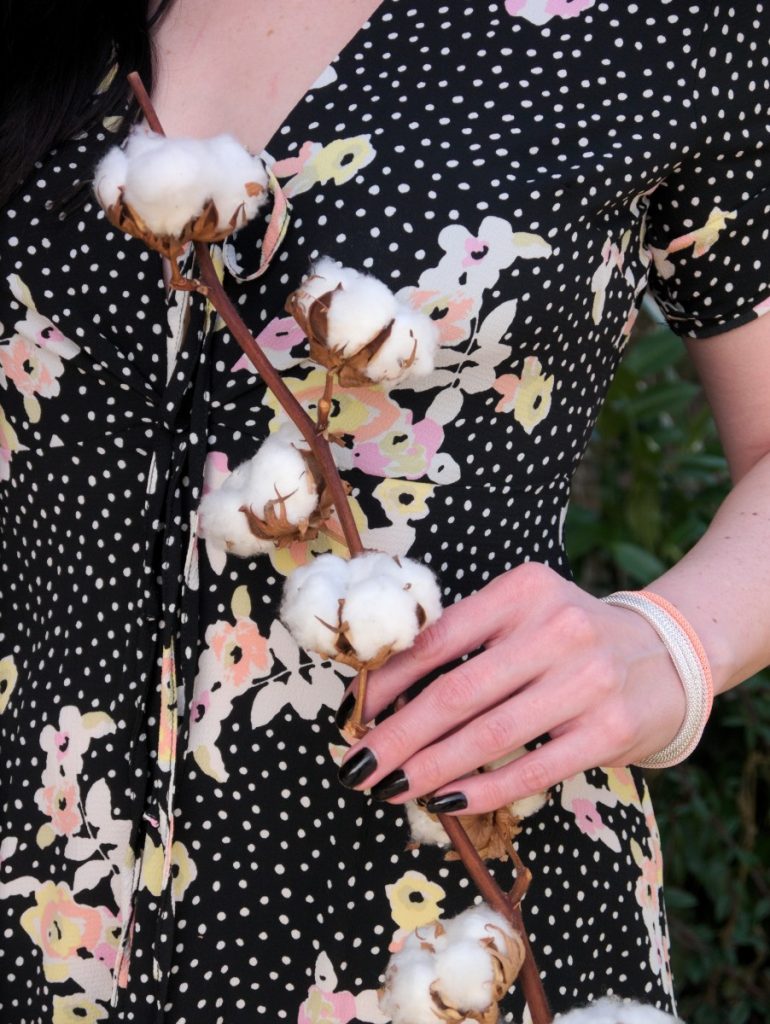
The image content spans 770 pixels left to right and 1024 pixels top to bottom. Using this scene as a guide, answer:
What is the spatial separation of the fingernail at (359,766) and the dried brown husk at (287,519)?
13 cm

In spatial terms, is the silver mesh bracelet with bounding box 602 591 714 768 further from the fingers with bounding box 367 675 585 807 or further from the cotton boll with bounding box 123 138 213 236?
the cotton boll with bounding box 123 138 213 236

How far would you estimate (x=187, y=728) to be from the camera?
78 cm

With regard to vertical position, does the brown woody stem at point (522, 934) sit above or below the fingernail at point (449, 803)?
above

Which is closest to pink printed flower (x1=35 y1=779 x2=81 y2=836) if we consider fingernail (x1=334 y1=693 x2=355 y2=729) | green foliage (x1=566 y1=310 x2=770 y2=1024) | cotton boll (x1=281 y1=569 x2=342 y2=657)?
fingernail (x1=334 y1=693 x2=355 y2=729)

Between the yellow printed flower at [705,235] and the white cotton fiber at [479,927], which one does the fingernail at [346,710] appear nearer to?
the white cotton fiber at [479,927]

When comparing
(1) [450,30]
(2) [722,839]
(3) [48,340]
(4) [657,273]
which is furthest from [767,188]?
(2) [722,839]

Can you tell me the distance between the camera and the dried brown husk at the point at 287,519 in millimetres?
485

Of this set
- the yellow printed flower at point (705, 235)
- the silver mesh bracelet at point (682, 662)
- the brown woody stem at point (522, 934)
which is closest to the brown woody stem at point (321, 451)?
the brown woody stem at point (522, 934)

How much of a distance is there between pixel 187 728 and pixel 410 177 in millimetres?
386

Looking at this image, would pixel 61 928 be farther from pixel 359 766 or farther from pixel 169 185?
pixel 169 185

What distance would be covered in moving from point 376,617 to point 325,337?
11cm

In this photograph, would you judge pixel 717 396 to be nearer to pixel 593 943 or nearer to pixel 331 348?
pixel 593 943

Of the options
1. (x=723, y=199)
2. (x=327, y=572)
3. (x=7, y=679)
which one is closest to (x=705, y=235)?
(x=723, y=199)

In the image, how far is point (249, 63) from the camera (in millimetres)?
872
